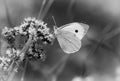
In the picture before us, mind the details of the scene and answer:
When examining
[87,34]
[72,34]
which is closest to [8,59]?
[72,34]

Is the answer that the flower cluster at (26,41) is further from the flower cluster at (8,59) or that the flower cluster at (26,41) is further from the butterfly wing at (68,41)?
the butterfly wing at (68,41)

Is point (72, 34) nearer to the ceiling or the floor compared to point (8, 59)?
nearer to the ceiling

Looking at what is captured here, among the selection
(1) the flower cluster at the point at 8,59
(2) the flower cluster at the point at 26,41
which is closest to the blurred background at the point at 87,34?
(2) the flower cluster at the point at 26,41

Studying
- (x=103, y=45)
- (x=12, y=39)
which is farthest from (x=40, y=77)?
(x=12, y=39)

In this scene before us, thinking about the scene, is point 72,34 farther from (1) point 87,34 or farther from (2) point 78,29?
(1) point 87,34

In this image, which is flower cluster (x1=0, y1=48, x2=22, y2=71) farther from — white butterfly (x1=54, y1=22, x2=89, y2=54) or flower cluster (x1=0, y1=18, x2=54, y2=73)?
white butterfly (x1=54, y1=22, x2=89, y2=54)

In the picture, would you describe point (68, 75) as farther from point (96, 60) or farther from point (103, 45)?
point (103, 45)

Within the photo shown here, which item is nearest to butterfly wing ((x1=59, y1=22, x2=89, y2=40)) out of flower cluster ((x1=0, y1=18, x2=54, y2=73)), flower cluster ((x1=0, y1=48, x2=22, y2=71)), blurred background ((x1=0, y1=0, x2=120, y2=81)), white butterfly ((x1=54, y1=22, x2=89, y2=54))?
white butterfly ((x1=54, y1=22, x2=89, y2=54))

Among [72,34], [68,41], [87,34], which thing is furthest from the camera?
[87,34]

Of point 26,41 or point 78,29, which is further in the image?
point 78,29
